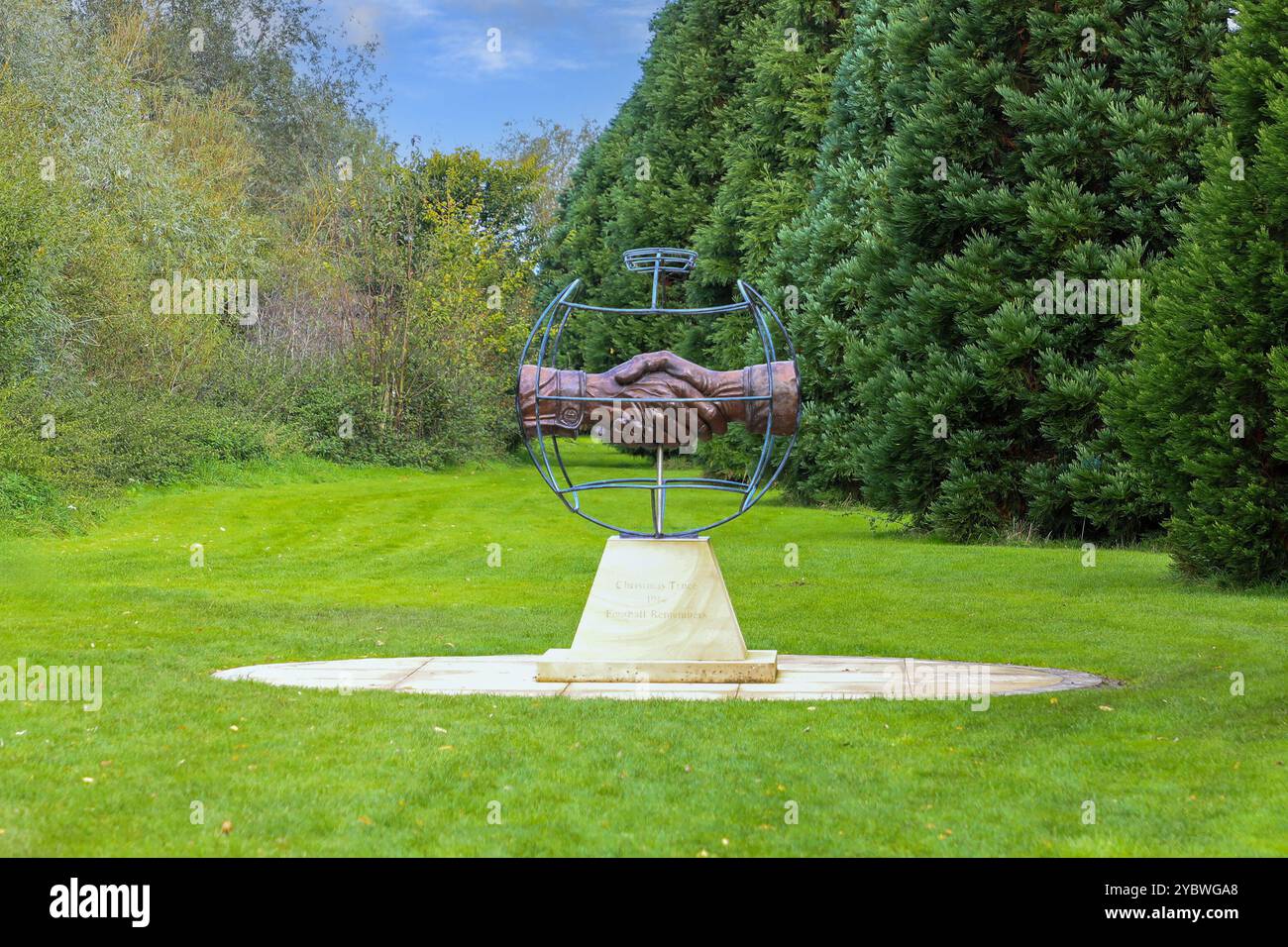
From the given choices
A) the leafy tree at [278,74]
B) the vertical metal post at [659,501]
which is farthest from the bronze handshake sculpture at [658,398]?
the leafy tree at [278,74]

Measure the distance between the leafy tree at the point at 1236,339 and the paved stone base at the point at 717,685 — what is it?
452cm

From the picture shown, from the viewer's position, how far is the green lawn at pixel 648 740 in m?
5.14

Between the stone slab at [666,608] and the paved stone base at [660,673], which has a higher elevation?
the stone slab at [666,608]

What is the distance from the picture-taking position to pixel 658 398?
8523 mm

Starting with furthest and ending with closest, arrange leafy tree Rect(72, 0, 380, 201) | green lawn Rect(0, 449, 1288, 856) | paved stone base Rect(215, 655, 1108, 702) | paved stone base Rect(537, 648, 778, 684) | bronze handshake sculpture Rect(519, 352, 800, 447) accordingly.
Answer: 1. leafy tree Rect(72, 0, 380, 201)
2. bronze handshake sculpture Rect(519, 352, 800, 447)
3. paved stone base Rect(537, 648, 778, 684)
4. paved stone base Rect(215, 655, 1108, 702)
5. green lawn Rect(0, 449, 1288, 856)

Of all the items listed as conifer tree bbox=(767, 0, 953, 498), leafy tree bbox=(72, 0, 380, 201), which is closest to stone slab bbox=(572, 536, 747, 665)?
conifer tree bbox=(767, 0, 953, 498)

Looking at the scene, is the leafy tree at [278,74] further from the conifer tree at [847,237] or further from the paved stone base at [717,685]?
the paved stone base at [717,685]

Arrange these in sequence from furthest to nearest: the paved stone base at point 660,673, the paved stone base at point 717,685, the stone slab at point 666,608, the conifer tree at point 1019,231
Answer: the conifer tree at point 1019,231, the stone slab at point 666,608, the paved stone base at point 660,673, the paved stone base at point 717,685

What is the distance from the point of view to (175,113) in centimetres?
2994

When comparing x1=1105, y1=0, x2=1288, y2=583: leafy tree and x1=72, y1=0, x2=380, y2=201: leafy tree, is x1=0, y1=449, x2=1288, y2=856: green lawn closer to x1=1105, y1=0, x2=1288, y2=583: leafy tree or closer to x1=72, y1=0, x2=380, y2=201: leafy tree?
x1=1105, y1=0, x2=1288, y2=583: leafy tree

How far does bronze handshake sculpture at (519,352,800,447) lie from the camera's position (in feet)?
27.9

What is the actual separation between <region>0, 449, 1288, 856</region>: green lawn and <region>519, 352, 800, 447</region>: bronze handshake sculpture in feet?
6.38

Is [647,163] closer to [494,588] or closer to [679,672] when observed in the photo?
[494,588]

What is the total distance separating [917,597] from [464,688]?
5758 millimetres
